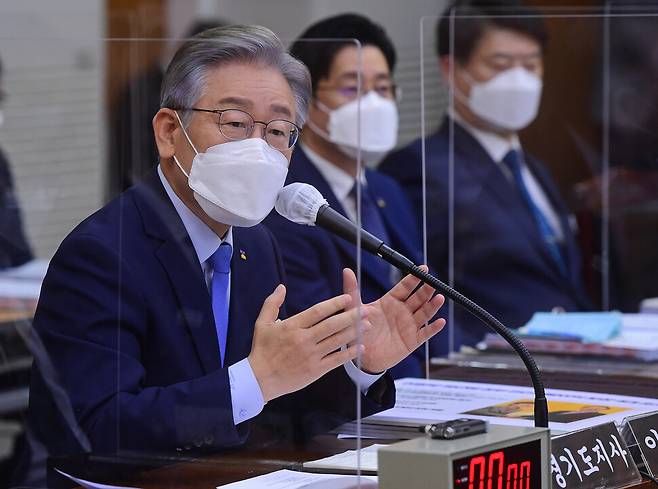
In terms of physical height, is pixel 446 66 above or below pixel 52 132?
above

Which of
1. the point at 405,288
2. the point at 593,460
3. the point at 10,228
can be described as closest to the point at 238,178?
the point at 10,228

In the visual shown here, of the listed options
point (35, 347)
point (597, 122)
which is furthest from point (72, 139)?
point (597, 122)

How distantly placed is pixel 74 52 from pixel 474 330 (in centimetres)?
142

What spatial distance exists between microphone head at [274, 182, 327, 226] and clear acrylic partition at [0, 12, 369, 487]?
18 millimetres

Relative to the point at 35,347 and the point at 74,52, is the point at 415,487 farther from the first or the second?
the point at 74,52

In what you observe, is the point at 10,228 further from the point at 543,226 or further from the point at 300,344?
the point at 543,226

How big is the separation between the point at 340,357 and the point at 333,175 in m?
0.29

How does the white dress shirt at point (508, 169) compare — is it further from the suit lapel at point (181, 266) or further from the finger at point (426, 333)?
the suit lapel at point (181, 266)

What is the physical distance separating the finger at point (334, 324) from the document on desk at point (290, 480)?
17 centimetres

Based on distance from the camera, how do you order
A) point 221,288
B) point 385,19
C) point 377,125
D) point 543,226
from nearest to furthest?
point 221,288 < point 377,125 < point 543,226 < point 385,19

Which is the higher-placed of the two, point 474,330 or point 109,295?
point 109,295

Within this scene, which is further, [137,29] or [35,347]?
[137,29]

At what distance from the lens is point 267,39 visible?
6.00ft

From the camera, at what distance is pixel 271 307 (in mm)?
1801
